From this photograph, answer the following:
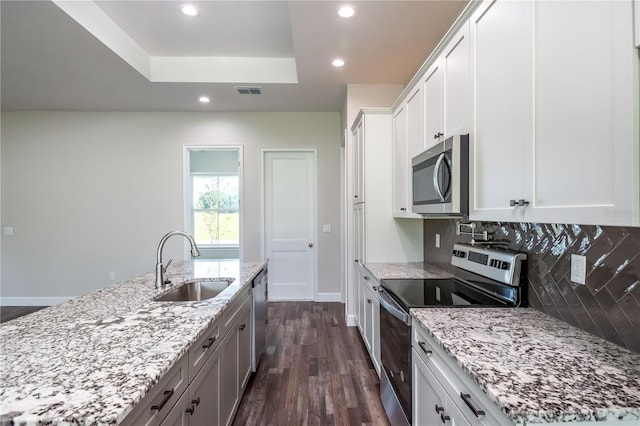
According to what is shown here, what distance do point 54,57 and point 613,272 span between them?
443 cm

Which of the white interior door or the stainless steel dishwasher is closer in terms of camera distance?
the stainless steel dishwasher

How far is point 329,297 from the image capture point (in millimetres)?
4590

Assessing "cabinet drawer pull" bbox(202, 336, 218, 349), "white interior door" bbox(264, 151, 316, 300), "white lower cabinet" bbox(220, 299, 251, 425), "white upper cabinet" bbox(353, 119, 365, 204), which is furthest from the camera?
"white interior door" bbox(264, 151, 316, 300)

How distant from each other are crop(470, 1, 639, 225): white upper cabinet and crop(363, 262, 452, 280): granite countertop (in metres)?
0.92

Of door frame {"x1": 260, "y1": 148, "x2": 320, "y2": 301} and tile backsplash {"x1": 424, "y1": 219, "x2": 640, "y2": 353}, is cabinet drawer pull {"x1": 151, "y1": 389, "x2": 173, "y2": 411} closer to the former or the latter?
tile backsplash {"x1": 424, "y1": 219, "x2": 640, "y2": 353}

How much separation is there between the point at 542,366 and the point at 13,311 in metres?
6.00

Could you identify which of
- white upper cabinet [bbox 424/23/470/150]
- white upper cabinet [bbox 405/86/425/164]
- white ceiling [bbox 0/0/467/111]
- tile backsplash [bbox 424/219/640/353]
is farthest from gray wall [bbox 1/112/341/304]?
tile backsplash [bbox 424/219/640/353]

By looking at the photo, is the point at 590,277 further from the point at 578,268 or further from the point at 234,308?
the point at 234,308

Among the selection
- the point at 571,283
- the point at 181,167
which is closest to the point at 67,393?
the point at 571,283

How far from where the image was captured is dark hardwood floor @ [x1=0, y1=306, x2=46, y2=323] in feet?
13.0

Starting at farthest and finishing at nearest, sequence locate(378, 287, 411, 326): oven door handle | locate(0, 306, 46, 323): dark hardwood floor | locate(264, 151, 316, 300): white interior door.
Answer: locate(264, 151, 316, 300): white interior door
locate(0, 306, 46, 323): dark hardwood floor
locate(378, 287, 411, 326): oven door handle

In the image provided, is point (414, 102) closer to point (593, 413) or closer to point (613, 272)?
point (613, 272)

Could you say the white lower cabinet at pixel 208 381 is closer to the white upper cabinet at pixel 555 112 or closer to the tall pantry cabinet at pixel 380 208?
the tall pantry cabinet at pixel 380 208

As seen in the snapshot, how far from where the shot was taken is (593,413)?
72 cm
